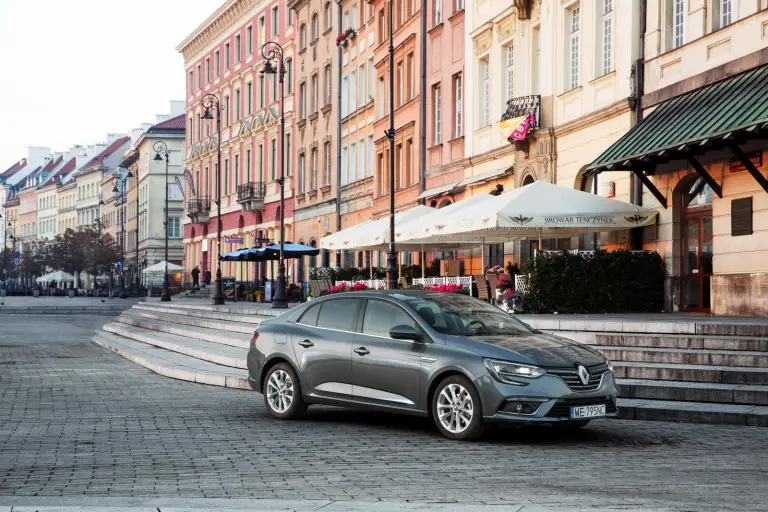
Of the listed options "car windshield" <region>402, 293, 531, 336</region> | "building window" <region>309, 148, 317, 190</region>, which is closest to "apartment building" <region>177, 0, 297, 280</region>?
"building window" <region>309, 148, 317, 190</region>

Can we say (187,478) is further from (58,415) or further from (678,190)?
(678,190)

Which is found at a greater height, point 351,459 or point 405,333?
point 405,333

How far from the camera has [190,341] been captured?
2853cm

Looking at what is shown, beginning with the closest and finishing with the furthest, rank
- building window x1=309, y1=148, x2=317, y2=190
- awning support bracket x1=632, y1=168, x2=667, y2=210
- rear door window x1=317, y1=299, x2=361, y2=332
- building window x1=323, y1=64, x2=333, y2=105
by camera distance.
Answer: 1. rear door window x1=317, y1=299, x2=361, y2=332
2. awning support bracket x1=632, y1=168, x2=667, y2=210
3. building window x1=323, y1=64, x2=333, y2=105
4. building window x1=309, y1=148, x2=317, y2=190

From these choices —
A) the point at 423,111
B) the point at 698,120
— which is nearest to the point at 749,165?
the point at 698,120

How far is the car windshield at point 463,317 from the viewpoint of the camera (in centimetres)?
1253

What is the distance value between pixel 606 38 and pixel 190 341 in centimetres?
1188

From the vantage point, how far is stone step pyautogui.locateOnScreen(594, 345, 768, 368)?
602 inches

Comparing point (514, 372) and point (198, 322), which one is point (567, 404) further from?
point (198, 322)

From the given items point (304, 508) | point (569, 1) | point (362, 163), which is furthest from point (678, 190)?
point (362, 163)

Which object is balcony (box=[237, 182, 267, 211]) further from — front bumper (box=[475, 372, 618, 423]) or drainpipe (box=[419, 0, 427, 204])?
front bumper (box=[475, 372, 618, 423])

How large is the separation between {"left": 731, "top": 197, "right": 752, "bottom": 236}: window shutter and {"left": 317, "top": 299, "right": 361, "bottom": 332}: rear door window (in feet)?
34.5

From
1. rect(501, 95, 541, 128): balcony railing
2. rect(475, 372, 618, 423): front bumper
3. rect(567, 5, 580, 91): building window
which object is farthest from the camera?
rect(501, 95, 541, 128): balcony railing

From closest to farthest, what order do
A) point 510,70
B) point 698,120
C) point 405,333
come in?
point 405,333
point 698,120
point 510,70
